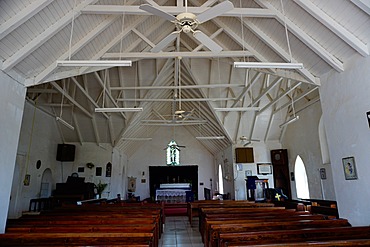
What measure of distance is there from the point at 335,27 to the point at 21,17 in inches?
Result: 214

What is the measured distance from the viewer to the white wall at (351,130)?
13.6 ft

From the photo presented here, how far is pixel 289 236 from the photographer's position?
315 centimetres

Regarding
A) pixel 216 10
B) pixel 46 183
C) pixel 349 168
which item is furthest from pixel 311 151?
pixel 46 183

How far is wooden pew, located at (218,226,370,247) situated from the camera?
119 inches

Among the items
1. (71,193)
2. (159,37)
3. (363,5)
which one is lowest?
(71,193)

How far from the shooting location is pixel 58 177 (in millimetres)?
11500

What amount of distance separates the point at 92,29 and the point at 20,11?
1.67m

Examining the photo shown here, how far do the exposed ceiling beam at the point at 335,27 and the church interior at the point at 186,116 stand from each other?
0.8 inches

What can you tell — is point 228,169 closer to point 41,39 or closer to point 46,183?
point 46,183

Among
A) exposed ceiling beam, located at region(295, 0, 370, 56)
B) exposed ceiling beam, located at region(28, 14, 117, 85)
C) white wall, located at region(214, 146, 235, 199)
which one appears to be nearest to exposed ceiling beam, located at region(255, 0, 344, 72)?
exposed ceiling beam, located at region(295, 0, 370, 56)

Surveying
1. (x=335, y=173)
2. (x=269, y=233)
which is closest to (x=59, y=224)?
(x=269, y=233)

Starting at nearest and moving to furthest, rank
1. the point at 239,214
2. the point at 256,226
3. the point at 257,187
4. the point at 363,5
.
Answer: the point at 363,5
the point at 256,226
the point at 239,214
the point at 257,187

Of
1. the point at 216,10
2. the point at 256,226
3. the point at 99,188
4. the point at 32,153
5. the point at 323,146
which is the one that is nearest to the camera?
the point at 216,10

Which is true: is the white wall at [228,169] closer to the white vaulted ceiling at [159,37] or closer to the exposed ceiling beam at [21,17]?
the white vaulted ceiling at [159,37]
